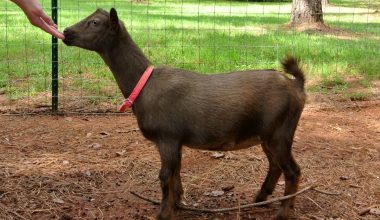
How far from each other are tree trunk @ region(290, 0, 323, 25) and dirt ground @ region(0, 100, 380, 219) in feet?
22.8

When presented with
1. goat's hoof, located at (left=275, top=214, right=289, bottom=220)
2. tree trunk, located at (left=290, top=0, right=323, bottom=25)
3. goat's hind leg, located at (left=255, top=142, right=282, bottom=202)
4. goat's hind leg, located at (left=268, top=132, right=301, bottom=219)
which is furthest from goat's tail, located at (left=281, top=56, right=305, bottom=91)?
tree trunk, located at (left=290, top=0, right=323, bottom=25)

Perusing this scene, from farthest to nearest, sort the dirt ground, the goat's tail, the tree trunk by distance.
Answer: the tree trunk, the dirt ground, the goat's tail

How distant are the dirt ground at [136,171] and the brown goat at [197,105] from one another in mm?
526

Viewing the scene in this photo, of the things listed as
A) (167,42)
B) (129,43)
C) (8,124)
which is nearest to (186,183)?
(129,43)

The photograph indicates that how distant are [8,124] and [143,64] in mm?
2974

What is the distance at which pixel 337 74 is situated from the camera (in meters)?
8.56

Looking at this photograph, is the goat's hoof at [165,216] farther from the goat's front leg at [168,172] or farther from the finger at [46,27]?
the finger at [46,27]

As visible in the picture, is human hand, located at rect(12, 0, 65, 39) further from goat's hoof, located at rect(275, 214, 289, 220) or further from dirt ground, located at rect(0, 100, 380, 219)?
goat's hoof, located at rect(275, 214, 289, 220)

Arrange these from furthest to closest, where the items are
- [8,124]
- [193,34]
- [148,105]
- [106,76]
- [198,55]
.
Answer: [193,34], [198,55], [106,76], [8,124], [148,105]

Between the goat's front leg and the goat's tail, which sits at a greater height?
the goat's tail

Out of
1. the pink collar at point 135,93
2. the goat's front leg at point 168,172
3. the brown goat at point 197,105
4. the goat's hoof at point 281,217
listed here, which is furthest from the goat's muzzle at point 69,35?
the goat's hoof at point 281,217

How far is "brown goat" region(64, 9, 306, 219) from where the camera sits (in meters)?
3.79

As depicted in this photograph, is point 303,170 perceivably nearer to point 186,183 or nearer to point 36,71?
point 186,183

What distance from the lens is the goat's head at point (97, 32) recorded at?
3947 millimetres
